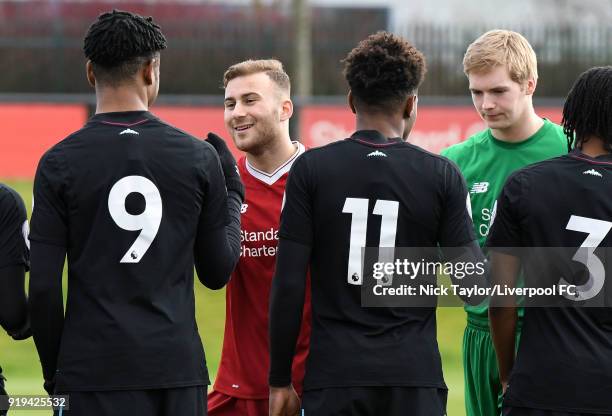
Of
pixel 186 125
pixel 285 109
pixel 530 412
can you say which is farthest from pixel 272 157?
pixel 186 125

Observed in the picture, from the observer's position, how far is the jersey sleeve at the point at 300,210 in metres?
4.38

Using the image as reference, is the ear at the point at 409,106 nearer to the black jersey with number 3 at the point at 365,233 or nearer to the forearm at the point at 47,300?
the black jersey with number 3 at the point at 365,233

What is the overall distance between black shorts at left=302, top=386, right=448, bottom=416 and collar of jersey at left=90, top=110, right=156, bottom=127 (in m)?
1.27

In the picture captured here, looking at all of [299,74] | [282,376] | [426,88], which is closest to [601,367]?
[282,376]

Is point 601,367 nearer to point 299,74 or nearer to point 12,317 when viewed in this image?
point 12,317

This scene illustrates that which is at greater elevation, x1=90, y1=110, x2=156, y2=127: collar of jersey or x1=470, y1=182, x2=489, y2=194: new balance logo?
x1=90, y1=110, x2=156, y2=127: collar of jersey

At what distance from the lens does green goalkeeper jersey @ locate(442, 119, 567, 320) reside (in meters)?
5.82

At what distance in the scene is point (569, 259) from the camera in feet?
14.3

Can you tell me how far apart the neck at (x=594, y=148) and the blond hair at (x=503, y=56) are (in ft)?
4.49

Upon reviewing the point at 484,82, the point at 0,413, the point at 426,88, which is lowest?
the point at 426,88

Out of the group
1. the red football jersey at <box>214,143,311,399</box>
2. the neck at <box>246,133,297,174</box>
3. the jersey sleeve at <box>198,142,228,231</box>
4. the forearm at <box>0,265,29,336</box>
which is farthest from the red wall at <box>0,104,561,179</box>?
the jersey sleeve at <box>198,142,228,231</box>

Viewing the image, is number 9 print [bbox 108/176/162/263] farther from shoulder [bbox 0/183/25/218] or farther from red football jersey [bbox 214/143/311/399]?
red football jersey [bbox 214/143/311/399]

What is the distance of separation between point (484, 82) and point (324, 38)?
67.2 feet

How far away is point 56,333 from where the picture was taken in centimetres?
420
